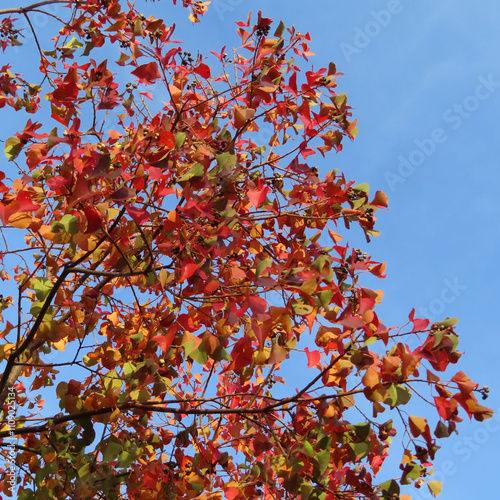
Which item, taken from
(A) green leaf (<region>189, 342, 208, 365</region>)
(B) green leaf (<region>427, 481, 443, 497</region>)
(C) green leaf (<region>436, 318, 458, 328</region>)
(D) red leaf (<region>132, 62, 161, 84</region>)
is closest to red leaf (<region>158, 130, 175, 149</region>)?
(D) red leaf (<region>132, 62, 161, 84</region>)

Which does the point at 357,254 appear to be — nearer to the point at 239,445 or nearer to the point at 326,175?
the point at 326,175

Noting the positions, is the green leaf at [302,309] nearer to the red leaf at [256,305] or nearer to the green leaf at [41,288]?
the red leaf at [256,305]

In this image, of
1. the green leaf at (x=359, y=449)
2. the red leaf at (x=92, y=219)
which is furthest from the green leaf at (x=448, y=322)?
the red leaf at (x=92, y=219)

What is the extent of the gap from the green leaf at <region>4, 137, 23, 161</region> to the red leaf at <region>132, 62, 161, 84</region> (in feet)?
2.26

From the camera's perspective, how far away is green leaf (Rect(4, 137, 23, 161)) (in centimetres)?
242

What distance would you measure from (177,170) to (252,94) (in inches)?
22.0

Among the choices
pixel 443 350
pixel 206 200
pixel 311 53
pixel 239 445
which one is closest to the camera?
pixel 443 350

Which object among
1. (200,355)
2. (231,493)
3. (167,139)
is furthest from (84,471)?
(167,139)

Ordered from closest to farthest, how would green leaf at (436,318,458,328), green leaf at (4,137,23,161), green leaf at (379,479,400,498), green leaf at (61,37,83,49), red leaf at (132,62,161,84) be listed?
green leaf at (436,318,458,328) < green leaf at (379,479,400,498) < red leaf at (132,62,161,84) < green leaf at (4,137,23,161) < green leaf at (61,37,83,49)

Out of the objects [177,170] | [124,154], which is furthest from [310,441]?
[124,154]

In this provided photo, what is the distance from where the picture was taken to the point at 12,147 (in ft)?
8.00

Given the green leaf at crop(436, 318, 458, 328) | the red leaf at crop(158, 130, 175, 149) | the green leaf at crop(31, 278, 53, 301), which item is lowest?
the green leaf at crop(436, 318, 458, 328)

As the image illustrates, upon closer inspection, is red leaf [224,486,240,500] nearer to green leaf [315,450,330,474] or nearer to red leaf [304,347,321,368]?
green leaf [315,450,330,474]

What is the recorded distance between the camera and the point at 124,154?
7.56ft
